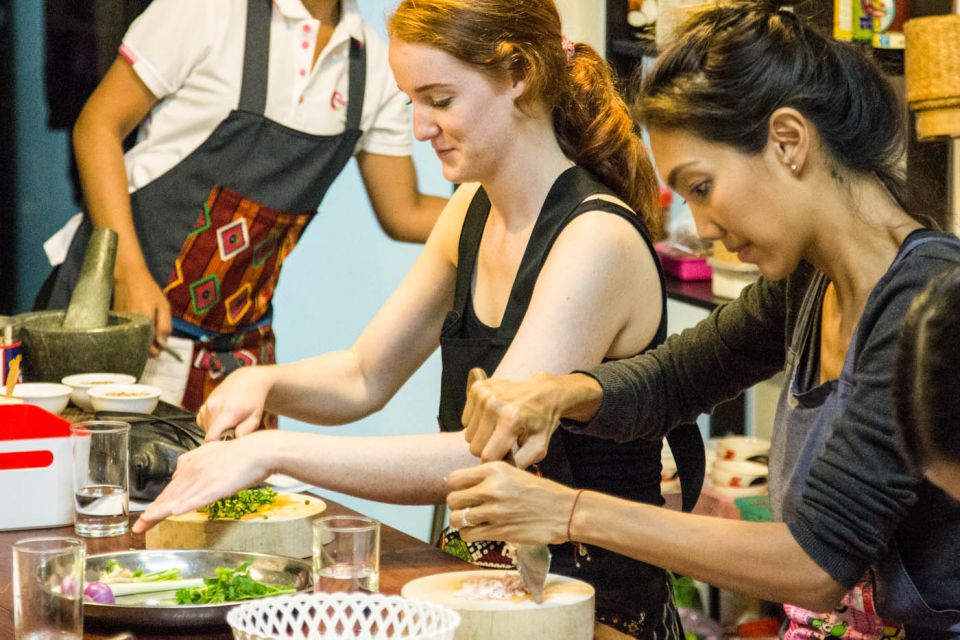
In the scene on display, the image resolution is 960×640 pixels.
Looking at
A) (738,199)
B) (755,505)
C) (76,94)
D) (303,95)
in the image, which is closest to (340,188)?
(303,95)

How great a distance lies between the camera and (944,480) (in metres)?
1.12

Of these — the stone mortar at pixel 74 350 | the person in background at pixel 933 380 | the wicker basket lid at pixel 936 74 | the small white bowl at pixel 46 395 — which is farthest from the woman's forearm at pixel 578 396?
the wicker basket lid at pixel 936 74

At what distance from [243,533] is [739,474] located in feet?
5.73

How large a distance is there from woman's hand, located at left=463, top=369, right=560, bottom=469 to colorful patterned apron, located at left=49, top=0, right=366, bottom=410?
1829 mm

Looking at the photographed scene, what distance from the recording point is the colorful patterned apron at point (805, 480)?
4.53ft

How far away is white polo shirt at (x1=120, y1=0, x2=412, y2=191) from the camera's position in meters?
3.12

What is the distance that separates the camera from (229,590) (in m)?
1.43

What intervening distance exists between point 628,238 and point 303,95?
154 centimetres

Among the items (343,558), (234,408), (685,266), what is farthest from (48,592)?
(685,266)

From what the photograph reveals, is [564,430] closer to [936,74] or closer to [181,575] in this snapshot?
[181,575]

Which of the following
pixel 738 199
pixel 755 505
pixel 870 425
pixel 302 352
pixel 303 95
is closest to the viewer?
pixel 870 425

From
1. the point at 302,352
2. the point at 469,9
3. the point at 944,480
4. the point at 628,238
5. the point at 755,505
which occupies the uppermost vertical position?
the point at 469,9

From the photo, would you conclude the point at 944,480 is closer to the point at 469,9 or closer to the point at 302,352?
the point at 469,9

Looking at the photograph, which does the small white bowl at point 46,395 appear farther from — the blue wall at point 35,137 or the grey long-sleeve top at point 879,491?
the grey long-sleeve top at point 879,491
